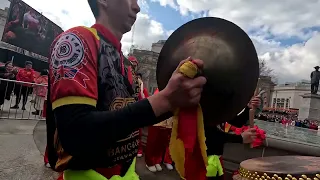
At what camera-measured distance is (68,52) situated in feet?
3.57

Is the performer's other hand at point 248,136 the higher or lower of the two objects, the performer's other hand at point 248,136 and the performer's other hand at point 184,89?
the lower

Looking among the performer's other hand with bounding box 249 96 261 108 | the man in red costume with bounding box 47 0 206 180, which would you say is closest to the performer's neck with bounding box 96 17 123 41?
the man in red costume with bounding box 47 0 206 180

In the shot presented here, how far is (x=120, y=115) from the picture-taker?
38.5 inches

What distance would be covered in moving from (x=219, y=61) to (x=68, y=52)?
1.94 feet

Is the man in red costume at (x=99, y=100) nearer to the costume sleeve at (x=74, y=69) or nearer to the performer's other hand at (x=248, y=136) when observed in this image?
the costume sleeve at (x=74, y=69)

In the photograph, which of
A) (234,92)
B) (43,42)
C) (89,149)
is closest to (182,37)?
(234,92)

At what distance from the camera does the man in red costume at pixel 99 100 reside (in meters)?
0.97

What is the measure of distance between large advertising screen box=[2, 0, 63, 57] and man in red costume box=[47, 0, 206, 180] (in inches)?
575

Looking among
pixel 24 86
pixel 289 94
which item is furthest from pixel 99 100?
pixel 289 94

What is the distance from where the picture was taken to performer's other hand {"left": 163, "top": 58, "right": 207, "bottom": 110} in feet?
3.14

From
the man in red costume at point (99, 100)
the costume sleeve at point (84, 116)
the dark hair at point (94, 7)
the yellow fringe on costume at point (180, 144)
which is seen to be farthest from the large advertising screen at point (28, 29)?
the yellow fringe on costume at point (180, 144)

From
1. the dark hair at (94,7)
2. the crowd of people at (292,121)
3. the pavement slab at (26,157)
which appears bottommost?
the pavement slab at (26,157)

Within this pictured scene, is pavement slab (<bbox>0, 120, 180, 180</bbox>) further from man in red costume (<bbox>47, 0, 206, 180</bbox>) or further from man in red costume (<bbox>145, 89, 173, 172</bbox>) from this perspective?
man in red costume (<bbox>47, 0, 206, 180</bbox>)

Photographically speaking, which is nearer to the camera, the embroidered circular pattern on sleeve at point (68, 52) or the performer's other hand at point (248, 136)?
the embroidered circular pattern on sleeve at point (68, 52)
